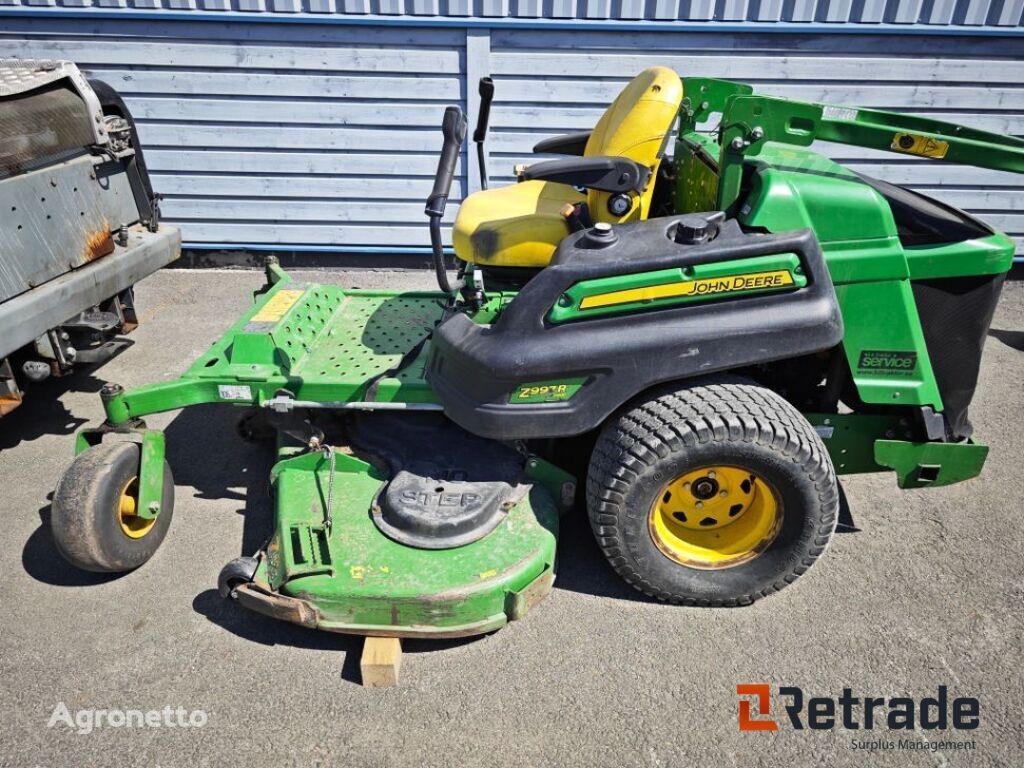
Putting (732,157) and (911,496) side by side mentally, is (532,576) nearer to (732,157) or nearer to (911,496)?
(732,157)

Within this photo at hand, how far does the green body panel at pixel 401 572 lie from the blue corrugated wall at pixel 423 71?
3784 millimetres

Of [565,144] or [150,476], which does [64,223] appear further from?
[565,144]

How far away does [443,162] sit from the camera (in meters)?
2.83

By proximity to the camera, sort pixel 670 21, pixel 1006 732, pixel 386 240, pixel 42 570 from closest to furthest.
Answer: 1. pixel 1006 732
2. pixel 42 570
3. pixel 670 21
4. pixel 386 240

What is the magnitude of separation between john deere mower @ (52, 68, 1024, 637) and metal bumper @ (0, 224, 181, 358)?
0.64m

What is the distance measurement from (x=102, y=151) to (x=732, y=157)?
10.5 feet

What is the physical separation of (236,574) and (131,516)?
2.47 feet

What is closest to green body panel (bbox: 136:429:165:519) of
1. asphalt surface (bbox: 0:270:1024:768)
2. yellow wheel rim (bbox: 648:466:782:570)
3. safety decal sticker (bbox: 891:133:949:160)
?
asphalt surface (bbox: 0:270:1024:768)

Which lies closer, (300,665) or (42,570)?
(300,665)

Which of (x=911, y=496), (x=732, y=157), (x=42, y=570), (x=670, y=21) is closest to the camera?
(x=732, y=157)

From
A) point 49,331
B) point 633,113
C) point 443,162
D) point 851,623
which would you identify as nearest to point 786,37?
point 633,113

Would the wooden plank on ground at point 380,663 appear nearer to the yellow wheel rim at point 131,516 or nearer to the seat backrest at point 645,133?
the yellow wheel rim at point 131,516

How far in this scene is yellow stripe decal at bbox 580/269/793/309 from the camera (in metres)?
2.55

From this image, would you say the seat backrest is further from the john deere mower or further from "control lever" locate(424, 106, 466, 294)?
"control lever" locate(424, 106, 466, 294)
